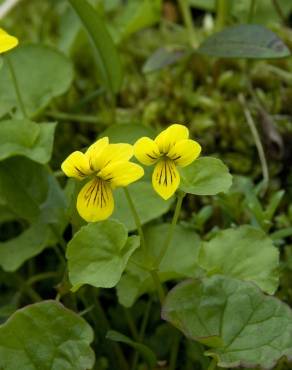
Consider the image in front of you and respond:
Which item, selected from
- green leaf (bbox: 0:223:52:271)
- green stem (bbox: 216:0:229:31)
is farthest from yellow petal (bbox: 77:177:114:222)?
green stem (bbox: 216:0:229:31)

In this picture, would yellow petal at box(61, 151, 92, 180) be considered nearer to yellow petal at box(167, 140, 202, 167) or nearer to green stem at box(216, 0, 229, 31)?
yellow petal at box(167, 140, 202, 167)

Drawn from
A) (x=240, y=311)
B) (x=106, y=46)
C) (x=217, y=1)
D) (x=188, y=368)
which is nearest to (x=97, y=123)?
(x=106, y=46)

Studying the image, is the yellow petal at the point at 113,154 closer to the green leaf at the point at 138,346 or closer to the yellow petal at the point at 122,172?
the yellow petal at the point at 122,172

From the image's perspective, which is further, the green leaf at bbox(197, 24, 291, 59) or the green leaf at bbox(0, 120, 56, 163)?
the green leaf at bbox(197, 24, 291, 59)

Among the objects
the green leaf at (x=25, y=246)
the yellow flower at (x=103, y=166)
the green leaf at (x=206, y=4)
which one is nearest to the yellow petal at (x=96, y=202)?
the yellow flower at (x=103, y=166)

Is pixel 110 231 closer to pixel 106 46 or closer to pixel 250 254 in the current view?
pixel 250 254

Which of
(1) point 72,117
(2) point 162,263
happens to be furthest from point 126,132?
(1) point 72,117
